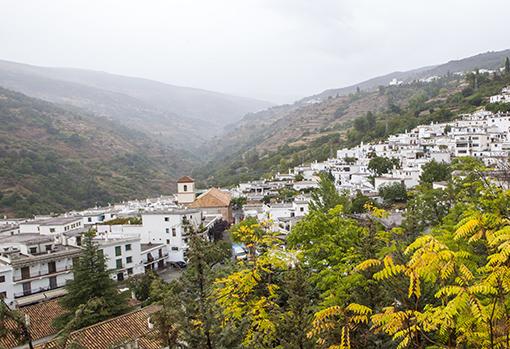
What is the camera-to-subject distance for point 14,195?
74.2 meters

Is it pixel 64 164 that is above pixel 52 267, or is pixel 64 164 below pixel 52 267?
above

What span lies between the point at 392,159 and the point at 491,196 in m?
49.6

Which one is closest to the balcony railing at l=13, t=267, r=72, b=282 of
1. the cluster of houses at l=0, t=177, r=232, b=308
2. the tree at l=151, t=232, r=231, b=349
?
the cluster of houses at l=0, t=177, r=232, b=308

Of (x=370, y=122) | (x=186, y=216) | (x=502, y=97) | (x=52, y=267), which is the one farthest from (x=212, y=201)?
(x=502, y=97)

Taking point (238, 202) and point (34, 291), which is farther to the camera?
point (238, 202)

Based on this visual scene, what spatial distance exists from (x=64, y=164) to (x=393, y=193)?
81.0 metres

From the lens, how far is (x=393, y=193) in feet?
152

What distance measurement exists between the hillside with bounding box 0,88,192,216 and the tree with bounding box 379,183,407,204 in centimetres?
5710

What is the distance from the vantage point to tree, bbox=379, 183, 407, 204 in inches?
1827

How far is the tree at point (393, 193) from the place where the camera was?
46.4 m

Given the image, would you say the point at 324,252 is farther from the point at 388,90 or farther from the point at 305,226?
the point at 388,90

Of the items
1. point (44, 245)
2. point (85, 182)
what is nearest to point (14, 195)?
point (85, 182)

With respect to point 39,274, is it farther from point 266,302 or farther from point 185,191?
point 185,191

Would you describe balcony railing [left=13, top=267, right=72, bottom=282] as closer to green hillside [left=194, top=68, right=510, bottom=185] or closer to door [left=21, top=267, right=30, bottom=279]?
door [left=21, top=267, right=30, bottom=279]
